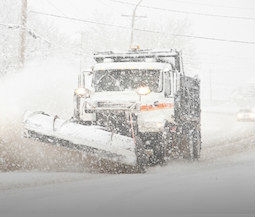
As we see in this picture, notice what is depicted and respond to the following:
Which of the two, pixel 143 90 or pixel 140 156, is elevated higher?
pixel 143 90

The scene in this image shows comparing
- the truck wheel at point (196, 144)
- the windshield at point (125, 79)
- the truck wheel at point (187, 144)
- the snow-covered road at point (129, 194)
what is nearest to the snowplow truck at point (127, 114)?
the windshield at point (125, 79)

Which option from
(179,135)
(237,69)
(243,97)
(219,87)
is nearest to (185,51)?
(243,97)

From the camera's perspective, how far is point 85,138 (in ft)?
33.1

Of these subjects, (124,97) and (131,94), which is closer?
(124,97)

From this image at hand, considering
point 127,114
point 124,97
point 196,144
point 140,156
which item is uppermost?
point 124,97

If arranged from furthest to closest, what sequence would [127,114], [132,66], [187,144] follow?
1. [187,144]
2. [132,66]
3. [127,114]

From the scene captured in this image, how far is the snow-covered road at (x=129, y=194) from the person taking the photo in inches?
243

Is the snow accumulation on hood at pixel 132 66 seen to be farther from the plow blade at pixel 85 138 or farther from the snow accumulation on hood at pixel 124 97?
the plow blade at pixel 85 138

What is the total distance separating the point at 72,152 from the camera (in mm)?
10773

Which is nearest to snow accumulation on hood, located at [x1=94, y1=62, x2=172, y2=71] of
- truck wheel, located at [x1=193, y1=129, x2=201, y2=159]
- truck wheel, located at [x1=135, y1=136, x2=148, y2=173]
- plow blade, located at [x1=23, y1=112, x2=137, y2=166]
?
truck wheel, located at [x1=135, y1=136, x2=148, y2=173]

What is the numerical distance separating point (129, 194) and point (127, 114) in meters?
4.16

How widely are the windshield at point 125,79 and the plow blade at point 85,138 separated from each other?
204 centimetres

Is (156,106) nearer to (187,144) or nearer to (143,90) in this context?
(143,90)

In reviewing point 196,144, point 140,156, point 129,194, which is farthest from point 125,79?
point 129,194
